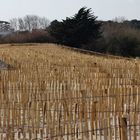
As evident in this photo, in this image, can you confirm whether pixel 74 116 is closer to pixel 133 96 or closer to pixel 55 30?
pixel 133 96

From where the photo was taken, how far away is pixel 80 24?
129ft

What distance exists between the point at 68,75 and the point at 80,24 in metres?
28.5

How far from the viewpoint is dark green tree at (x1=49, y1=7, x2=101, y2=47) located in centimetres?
3847

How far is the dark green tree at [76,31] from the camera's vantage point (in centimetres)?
3847

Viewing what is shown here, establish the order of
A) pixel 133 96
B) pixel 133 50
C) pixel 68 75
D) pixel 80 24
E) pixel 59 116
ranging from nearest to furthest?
pixel 59 116, pixel 133 96, pixel 68 75, pixel 133 50, pixel 80 24

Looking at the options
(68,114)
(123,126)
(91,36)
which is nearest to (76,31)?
(91,36)

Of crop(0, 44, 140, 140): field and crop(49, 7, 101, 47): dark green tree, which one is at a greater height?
crop(49, 7, 101, 47): dark green tree

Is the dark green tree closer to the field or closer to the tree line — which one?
the tree line

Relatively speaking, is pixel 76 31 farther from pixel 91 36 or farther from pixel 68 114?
pixel 68 114

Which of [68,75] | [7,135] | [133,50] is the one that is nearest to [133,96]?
[7,135]

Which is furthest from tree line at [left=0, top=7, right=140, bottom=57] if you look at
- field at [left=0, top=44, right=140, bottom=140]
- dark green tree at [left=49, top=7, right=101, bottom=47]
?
field at [left=0, top=44, right=140, bottom=140]

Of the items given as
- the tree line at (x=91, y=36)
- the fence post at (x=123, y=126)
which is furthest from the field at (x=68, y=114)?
the tree line at (x=91, y=36)

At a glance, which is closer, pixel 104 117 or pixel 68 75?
pixel 104 117

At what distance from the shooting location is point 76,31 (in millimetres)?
38406
